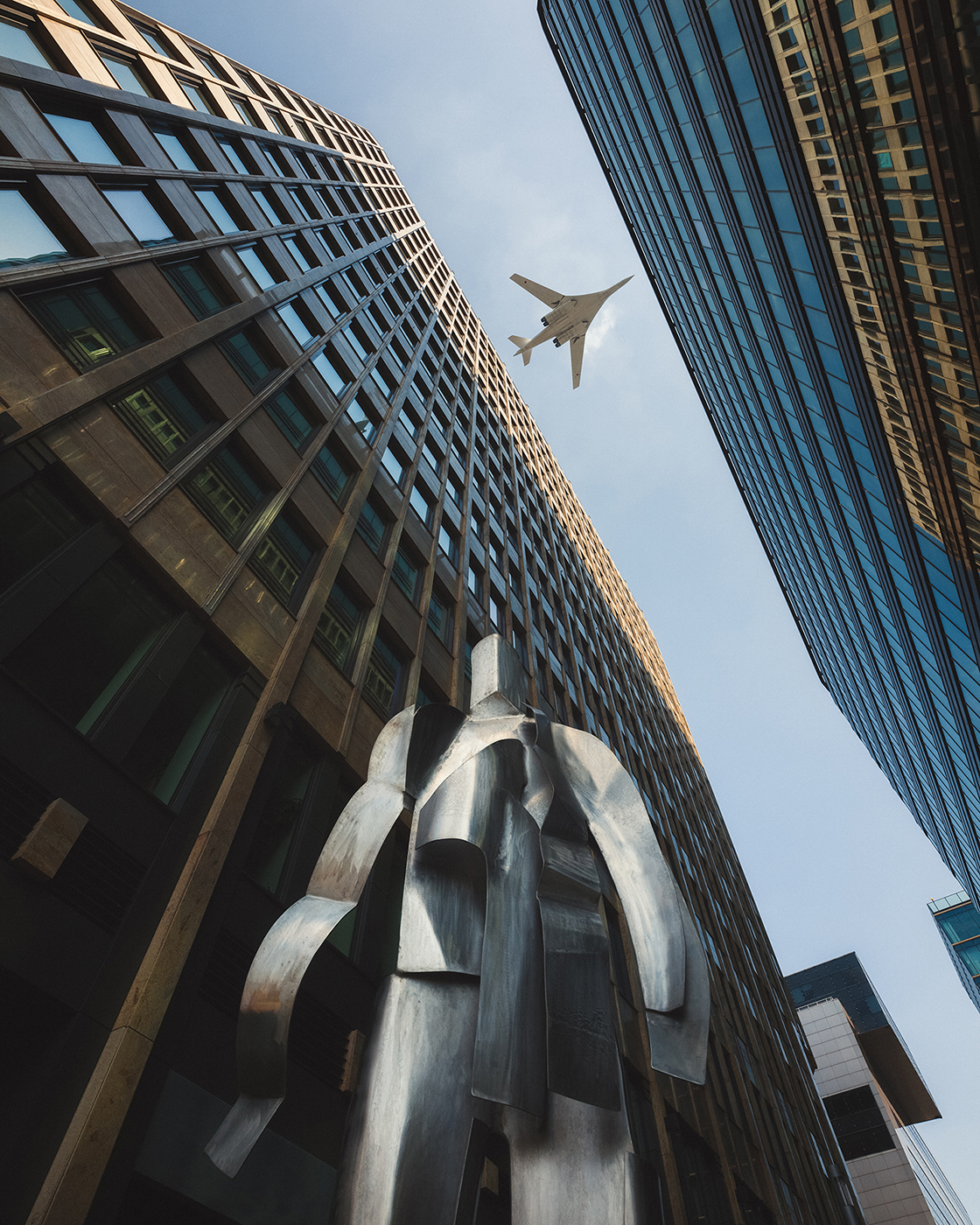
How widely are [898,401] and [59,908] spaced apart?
26643mm

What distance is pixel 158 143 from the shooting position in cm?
1881

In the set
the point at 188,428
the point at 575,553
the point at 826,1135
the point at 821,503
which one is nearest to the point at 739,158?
the point at 821,503

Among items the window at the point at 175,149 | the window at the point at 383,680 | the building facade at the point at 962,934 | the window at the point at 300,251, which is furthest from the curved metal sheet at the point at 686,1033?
the building facade at the point at 962,934

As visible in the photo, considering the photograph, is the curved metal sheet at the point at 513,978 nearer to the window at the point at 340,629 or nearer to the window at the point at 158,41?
the window at the point at 340,629

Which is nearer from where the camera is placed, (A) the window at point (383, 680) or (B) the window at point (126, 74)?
(A) the window at point (383, 680)

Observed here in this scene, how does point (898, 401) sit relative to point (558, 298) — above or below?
below

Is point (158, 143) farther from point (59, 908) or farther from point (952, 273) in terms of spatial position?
point (952, 273)

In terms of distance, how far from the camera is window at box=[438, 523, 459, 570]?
2475 centimetres

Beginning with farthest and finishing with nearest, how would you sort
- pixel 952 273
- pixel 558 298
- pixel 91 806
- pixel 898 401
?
pixel 558 298 < pixel 898 401 < pixel 952 273 < pixel 91 806

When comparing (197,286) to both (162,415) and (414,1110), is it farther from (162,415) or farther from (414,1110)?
(414,1110)

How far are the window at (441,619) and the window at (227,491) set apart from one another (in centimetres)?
695

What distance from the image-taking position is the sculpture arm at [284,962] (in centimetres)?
512

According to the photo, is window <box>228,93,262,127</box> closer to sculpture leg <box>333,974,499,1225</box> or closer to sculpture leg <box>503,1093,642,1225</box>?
sculpture leg <box>333,974,499,1225</box>

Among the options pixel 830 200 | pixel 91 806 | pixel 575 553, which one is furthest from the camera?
pixel 575 553
